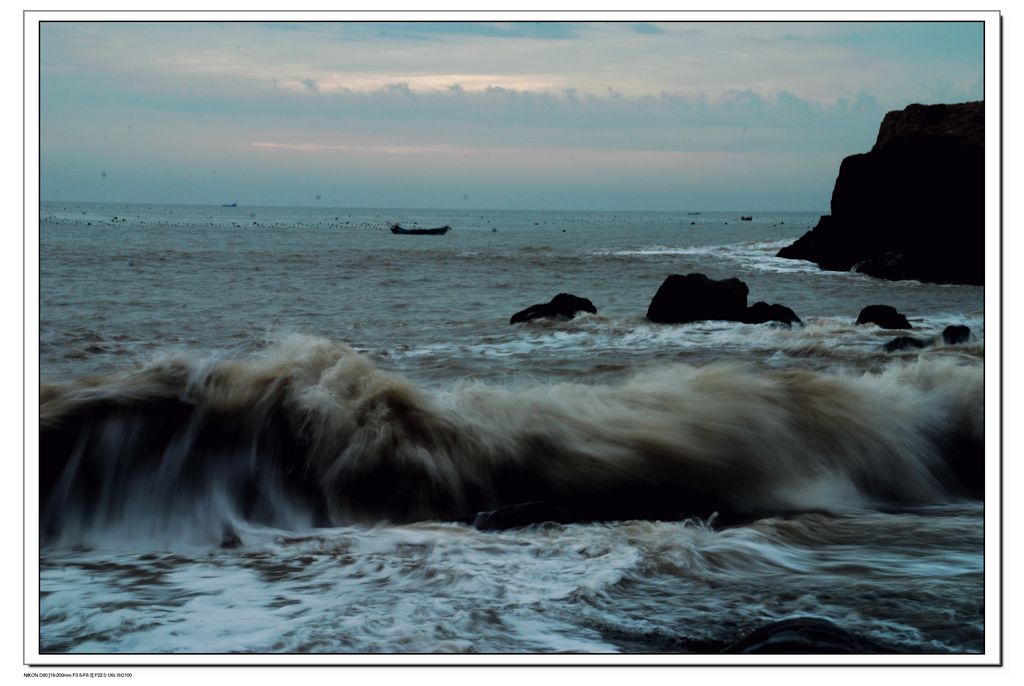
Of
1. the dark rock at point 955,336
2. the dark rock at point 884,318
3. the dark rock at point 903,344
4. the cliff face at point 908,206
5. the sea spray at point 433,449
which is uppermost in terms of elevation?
the cliff face at point 908,206

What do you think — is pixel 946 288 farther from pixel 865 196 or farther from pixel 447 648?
pixel 447 648

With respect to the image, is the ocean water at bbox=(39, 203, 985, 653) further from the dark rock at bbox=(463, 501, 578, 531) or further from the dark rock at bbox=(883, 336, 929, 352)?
the dark rock at bbox=(883, 336, 929, 352)

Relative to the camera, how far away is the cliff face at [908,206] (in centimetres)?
2141

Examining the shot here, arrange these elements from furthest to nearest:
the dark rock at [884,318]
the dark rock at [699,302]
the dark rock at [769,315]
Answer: the dark rock at [699,302], the dark rock at [769,315], the dark rock at [884,318]

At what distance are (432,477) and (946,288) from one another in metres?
18.3

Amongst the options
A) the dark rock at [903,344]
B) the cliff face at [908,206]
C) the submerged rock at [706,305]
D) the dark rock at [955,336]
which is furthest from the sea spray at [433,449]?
the cliff face at [908,206]

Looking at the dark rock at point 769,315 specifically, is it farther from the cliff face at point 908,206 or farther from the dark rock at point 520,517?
the dark rock at point 520,517

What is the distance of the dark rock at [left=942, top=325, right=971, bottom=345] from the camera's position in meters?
11.3

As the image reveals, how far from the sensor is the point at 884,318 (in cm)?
1498

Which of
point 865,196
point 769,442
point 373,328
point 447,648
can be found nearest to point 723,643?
point 447,648

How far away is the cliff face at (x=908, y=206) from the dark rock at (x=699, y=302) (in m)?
4.25

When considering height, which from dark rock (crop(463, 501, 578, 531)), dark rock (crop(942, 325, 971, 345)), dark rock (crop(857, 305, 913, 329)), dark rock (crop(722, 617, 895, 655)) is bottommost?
dark rock (crop(722, 617, 895, 655))

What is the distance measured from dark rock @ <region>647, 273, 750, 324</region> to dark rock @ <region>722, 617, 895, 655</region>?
12.2m

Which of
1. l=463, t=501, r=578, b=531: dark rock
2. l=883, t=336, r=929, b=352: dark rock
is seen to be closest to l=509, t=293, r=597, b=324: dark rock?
l=883, t=336, r=929, b=352: dark rock
